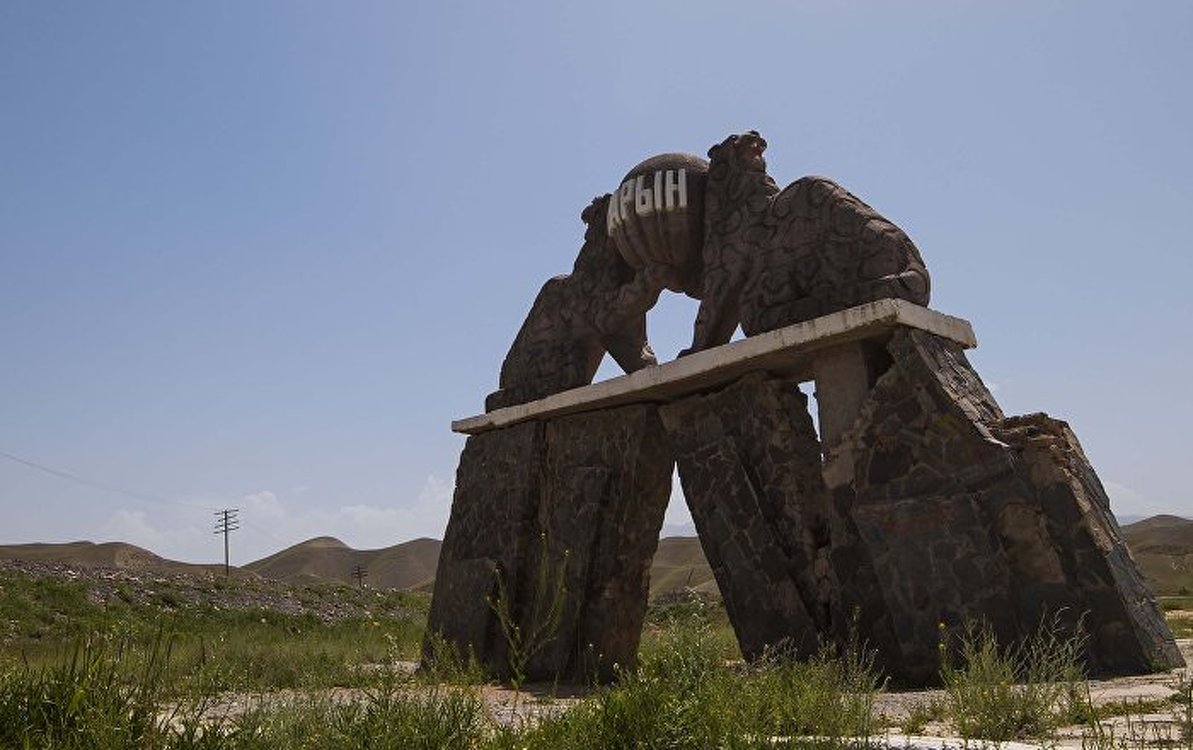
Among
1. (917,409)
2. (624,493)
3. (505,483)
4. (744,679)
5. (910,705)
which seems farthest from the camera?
(505,483)

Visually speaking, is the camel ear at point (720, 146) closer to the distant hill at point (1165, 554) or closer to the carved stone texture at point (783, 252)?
the carved stone texture at point (783, 252)

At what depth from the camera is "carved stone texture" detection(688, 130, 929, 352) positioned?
732 cm

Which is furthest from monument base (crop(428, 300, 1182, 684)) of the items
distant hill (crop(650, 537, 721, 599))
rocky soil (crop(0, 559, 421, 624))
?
distant hill (crop(650, 537, 721, 599))

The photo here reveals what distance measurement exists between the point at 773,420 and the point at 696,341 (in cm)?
110

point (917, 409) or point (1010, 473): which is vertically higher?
point (917, 409)

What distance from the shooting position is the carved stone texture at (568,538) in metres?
9.00

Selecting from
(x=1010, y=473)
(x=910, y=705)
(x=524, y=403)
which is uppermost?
(x=524, y=403)

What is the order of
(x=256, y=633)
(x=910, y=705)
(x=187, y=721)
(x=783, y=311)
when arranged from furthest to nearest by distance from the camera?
1. (x=256, y=633)
2. (x=783, y=311)
3. (x=910, y=705)
4. (x=187, y=721)

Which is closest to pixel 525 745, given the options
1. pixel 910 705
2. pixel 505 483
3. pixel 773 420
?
pixel 910 705

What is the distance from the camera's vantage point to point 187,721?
3.85 meters

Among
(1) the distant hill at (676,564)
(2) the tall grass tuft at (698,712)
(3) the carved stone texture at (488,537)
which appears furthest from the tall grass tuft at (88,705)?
(1) the distant hill at (676,564)

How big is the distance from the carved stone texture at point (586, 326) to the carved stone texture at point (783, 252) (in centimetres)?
106

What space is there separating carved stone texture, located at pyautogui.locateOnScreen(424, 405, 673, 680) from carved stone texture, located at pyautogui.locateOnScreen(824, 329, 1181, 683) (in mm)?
2469

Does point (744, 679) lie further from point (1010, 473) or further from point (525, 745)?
point (1010, 473)
